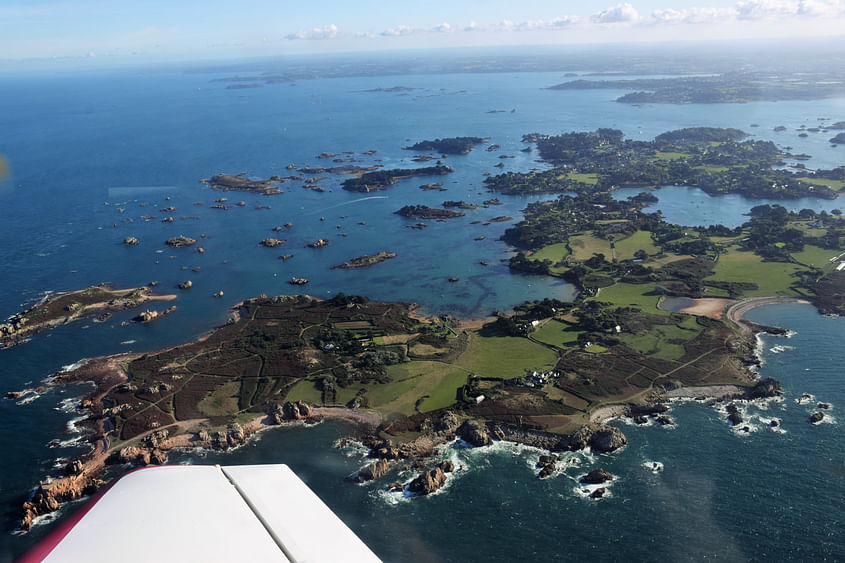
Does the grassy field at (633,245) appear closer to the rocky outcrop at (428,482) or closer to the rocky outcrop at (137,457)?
the rocky outcrop at (428,482)

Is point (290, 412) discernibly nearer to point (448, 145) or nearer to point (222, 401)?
point (222, 401)

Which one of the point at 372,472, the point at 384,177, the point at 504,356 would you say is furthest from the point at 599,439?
the point at 384,177

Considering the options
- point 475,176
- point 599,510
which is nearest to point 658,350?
point 599,510

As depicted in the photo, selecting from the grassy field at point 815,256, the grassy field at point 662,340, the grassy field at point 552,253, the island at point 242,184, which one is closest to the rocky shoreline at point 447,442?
the grassy field at point 662,340

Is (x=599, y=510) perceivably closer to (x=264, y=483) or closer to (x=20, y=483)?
(x=264, y=483)

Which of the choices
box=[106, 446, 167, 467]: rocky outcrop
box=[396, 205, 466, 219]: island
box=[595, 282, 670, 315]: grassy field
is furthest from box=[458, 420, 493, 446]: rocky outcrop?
box=[396, 205, 466, 219]: island
